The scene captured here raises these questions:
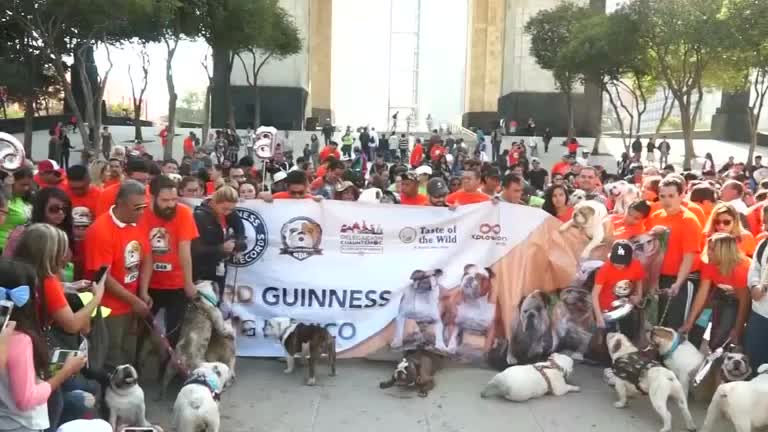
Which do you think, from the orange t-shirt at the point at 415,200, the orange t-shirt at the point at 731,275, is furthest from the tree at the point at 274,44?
the orange t-shirt at the point at 731,275

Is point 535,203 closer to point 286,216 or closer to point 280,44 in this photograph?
point 286,216

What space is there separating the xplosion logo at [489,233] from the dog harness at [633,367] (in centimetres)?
178

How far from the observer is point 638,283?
684cm

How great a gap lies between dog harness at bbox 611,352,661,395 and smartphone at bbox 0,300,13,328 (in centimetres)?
439

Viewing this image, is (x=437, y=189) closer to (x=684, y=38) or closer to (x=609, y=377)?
(x=609, y=377)

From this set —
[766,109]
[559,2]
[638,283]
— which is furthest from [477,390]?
[766,109]

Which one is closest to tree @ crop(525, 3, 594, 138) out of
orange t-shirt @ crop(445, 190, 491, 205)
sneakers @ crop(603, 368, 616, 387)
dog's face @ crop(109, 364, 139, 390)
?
orange t-shirt @ crop(445, 190, 491, 205)

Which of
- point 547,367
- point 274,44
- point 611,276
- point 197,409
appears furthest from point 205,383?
point 274,44

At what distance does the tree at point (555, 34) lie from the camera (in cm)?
4050

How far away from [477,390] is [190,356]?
7.85ft

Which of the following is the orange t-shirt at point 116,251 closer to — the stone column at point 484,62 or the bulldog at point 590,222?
the bulldog at point 590,222

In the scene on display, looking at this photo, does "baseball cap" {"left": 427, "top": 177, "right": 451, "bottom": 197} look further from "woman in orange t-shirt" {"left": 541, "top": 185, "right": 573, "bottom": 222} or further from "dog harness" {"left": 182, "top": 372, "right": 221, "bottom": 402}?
"dog harness" {"left": 182, "top": 372, "right": 221, "bottom": 402}

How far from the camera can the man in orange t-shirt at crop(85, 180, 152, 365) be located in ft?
17.7

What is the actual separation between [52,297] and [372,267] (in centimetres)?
359
